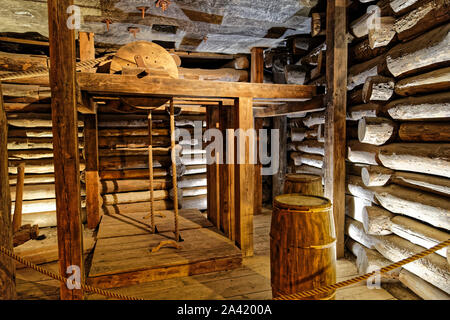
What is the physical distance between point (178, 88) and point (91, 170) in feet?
11.5

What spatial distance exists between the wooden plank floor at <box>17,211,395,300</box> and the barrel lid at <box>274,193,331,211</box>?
151 centimetres

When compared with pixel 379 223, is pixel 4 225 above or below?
above

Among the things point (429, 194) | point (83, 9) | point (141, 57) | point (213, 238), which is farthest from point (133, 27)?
point (429, 194)

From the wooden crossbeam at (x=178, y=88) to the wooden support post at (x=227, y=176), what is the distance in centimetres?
72

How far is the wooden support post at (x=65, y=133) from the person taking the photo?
272 cm

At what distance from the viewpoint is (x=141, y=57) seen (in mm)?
3955

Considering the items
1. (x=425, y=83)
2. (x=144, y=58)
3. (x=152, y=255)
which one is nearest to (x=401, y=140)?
(x=425, y=83)

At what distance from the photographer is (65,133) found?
111 inches

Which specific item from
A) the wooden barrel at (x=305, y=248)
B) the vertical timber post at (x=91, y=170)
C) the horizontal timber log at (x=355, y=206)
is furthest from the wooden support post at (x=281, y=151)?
the wooden barrel at (x=305, y=248)

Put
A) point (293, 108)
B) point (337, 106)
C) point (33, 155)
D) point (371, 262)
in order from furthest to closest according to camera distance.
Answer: point (33, 155) → point (293, 108) → point (337, 106) → point (371, 262)

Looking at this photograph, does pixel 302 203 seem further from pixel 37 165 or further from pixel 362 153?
pixel 37 165

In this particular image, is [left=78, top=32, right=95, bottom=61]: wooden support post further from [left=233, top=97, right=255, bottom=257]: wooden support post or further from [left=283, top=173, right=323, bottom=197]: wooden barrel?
[left=283, top=173, right=323, bottom=197]: wooden barrel

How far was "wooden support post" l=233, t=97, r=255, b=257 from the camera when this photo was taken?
14.8 ft

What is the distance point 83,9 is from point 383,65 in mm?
4731
